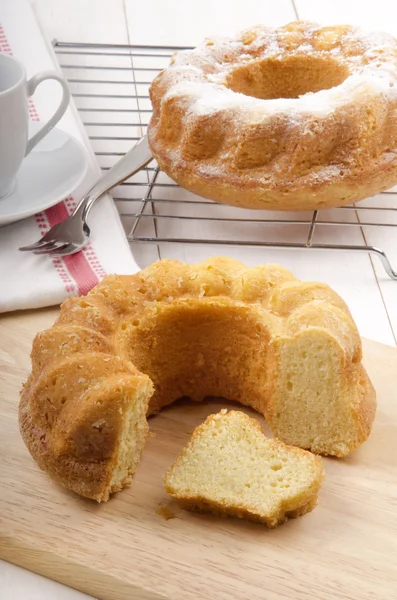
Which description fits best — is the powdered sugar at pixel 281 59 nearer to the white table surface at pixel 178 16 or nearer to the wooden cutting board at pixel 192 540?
the white table surface at pixel 178 16

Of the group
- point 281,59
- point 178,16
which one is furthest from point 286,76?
point 178,16

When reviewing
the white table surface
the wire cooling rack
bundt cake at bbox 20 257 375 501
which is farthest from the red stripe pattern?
the white table surface

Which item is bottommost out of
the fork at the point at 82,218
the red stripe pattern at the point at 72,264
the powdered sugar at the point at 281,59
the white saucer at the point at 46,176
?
the red stripe pattern at the point at 72,264

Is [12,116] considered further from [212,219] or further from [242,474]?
[242,474]

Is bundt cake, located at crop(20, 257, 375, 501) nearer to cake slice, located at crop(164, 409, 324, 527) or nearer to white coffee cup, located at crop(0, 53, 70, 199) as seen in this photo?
cake slice, located at crop(164, 409, 324, 527)

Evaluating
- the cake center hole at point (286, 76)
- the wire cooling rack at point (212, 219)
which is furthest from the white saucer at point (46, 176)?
the cake center hole at point (286, 76)

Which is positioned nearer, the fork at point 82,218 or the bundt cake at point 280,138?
the bundt cake at point 280,138
